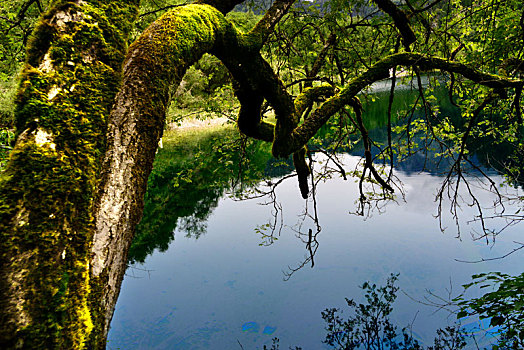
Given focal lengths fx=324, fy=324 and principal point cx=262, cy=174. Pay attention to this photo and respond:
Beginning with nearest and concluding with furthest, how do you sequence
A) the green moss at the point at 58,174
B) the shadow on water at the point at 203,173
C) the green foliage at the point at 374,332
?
the green moss at the point at 58,174 < the green foliage at the point at 374,332 < the shadow on water at the point at 203,173

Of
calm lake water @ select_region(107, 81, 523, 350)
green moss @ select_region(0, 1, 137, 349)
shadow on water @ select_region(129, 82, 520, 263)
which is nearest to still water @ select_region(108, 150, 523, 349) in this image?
calm lake water @ select_region(107, 81, 523, 350)

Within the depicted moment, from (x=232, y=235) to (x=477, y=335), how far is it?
19.6ft

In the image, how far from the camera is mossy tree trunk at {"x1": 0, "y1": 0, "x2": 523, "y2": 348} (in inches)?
29.5

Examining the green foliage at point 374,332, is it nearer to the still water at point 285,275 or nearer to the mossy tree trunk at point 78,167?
the still water at point 285,275

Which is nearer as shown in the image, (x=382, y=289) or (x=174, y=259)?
(x=382, y=289)

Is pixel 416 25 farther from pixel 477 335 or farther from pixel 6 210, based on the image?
pixel 6 210

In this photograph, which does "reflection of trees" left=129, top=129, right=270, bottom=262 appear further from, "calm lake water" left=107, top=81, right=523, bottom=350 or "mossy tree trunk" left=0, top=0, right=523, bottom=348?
"mossy tree trunk" left=0, top=0, right=523, bottom=348

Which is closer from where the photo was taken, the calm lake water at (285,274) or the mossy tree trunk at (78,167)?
the mossy tree trunk at (78,167)

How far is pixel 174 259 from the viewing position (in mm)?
8250

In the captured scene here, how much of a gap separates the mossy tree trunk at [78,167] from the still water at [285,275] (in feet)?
10.1

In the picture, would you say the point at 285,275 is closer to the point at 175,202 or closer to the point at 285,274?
the point at 285,274

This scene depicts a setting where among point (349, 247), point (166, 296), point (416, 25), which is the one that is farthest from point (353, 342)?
point (416, 25)

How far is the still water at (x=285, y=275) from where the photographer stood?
5645 mm

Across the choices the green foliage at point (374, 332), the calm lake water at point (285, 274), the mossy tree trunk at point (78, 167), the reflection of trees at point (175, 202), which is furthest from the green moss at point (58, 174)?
the reflection of trees at point (175, 202)
